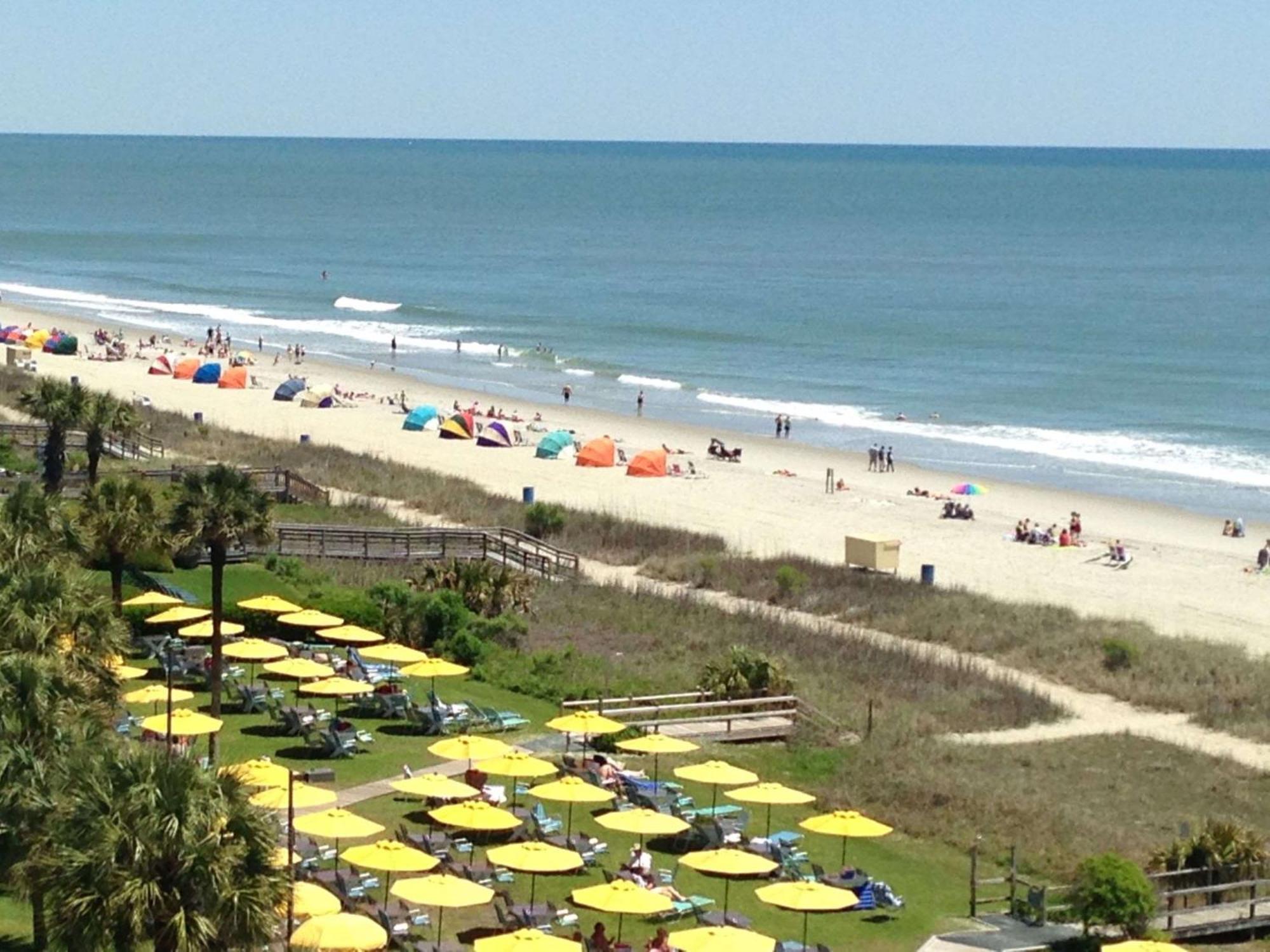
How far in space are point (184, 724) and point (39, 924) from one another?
7201mm

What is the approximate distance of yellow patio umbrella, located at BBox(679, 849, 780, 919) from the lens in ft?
73.1

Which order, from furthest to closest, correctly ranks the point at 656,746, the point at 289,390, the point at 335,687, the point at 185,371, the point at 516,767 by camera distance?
the point at 185,371 < the point at 289,390 < the point at 335,687 < the point at 656,746 < the point at 516,767

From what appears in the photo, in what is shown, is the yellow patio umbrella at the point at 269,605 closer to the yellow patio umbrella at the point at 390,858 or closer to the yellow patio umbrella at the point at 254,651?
the yellow patio umbrella at the point at 254,651

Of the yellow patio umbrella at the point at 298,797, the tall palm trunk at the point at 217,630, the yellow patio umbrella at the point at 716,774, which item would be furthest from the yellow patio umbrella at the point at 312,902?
the tall palm trunk at the point at 217,630

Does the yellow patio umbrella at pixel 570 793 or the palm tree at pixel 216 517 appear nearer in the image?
the yellow patio umbrella at pixel 570 793

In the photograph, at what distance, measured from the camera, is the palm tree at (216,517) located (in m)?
28.8

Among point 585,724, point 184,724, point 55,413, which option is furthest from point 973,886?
point 55,413

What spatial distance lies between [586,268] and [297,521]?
322 ft

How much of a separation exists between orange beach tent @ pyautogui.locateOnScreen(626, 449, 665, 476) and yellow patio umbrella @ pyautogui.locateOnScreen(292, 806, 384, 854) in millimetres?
36405

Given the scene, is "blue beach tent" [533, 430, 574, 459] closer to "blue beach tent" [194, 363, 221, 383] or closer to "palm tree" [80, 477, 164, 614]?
"blue beach tent" [194, 363, 221, 383]

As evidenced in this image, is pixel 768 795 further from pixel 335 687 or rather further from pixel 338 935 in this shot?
pixel 338 935

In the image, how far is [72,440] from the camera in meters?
Answer: 50.1

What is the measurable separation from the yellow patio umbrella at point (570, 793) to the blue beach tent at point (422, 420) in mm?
41561

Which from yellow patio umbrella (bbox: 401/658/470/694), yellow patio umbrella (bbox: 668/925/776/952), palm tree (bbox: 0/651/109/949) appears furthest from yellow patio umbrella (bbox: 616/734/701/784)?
palm tree (bbox: 0/651/109/949)
